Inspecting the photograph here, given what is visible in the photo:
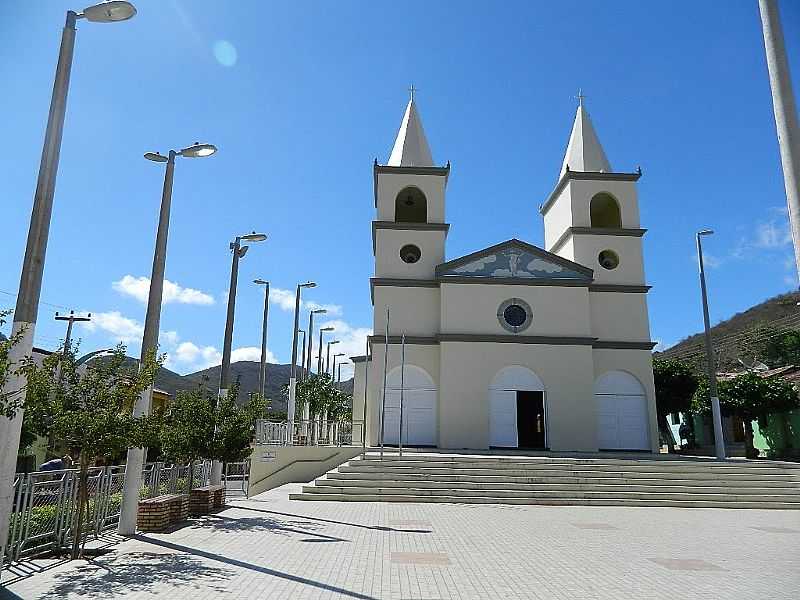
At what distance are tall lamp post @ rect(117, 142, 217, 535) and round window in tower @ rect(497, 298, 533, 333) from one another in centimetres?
1883

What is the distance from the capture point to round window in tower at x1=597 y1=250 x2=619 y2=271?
3130cm

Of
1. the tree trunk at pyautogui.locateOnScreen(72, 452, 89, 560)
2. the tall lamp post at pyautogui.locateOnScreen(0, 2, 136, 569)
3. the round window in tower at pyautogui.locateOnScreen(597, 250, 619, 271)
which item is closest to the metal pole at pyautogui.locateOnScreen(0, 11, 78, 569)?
the tall lamp post at pyautogui.locateOnScreen(0, 2, 136, 569)

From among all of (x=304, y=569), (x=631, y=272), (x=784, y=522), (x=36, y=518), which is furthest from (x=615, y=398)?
(x=36, y=518)

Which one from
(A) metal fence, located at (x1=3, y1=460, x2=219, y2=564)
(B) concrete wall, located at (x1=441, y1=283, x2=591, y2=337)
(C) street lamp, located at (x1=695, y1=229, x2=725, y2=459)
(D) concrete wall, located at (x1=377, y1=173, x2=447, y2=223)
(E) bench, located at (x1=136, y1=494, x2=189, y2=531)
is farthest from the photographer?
(D) concrete wall, located at (x1=377, y1=173, x2=447, y2=223)

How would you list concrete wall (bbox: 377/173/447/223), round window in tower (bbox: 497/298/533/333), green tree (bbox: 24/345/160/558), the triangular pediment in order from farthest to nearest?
concrete wall (bbox: 377/173/447/223) < the triangular pediment < round window in tower (bbox: 497/298/533/333) < green tree (bbox: 24/345/160/558)

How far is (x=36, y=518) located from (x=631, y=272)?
2804cm

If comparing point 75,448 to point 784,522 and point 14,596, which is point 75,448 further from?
point 784,522

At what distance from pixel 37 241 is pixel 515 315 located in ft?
77.1

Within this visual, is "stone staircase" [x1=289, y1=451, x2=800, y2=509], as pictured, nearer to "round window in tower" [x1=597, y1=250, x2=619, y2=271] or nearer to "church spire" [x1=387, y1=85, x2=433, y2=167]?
"round window in tower" [x1=597, y1=250, x2=619, y2=271]

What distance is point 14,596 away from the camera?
23.6ft

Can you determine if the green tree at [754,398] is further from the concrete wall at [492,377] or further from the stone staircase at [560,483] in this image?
the stone staircase at [560,483]

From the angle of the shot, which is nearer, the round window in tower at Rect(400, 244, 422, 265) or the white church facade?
the white church facade

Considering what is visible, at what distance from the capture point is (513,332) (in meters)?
28.9

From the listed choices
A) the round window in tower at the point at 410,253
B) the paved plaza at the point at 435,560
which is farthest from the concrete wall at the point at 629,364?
the paved plaza at the point at 435,560
